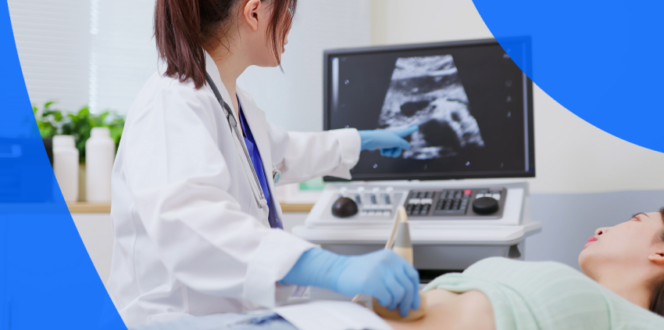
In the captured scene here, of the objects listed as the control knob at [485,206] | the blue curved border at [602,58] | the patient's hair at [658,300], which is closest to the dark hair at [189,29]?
the control knob at [485,206]

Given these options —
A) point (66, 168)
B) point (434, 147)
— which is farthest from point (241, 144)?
point (66, 168)

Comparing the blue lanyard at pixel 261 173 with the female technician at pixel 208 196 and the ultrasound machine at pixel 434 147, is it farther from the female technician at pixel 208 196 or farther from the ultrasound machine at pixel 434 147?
the ultrasound machine at pixel 434 147

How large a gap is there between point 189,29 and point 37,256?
123 cm

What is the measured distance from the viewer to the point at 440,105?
5.39 feet

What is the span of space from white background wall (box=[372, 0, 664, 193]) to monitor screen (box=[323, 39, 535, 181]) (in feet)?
1.01

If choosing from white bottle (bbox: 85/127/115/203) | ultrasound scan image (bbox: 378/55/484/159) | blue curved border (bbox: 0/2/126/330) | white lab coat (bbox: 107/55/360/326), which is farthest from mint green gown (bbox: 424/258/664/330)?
white bottle (bbox: 85/127/115/203)

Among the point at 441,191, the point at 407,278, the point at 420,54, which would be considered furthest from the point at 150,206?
the point at 420,54

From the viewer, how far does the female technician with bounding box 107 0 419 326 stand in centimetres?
80

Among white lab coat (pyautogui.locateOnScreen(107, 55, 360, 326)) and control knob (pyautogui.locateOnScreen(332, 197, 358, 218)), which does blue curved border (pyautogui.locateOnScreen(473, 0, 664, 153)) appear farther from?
white lab coat (pyautogui.locateOnScreen(107, 55, 360, 326))

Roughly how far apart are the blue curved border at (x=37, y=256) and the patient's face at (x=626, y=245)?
146 cm

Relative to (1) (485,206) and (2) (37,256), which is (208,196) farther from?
(2) (37,256)

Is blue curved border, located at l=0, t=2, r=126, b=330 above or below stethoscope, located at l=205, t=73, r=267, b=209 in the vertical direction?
below

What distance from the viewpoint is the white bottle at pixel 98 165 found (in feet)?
6.82

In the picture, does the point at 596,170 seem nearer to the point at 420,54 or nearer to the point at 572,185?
the point at 572,185
